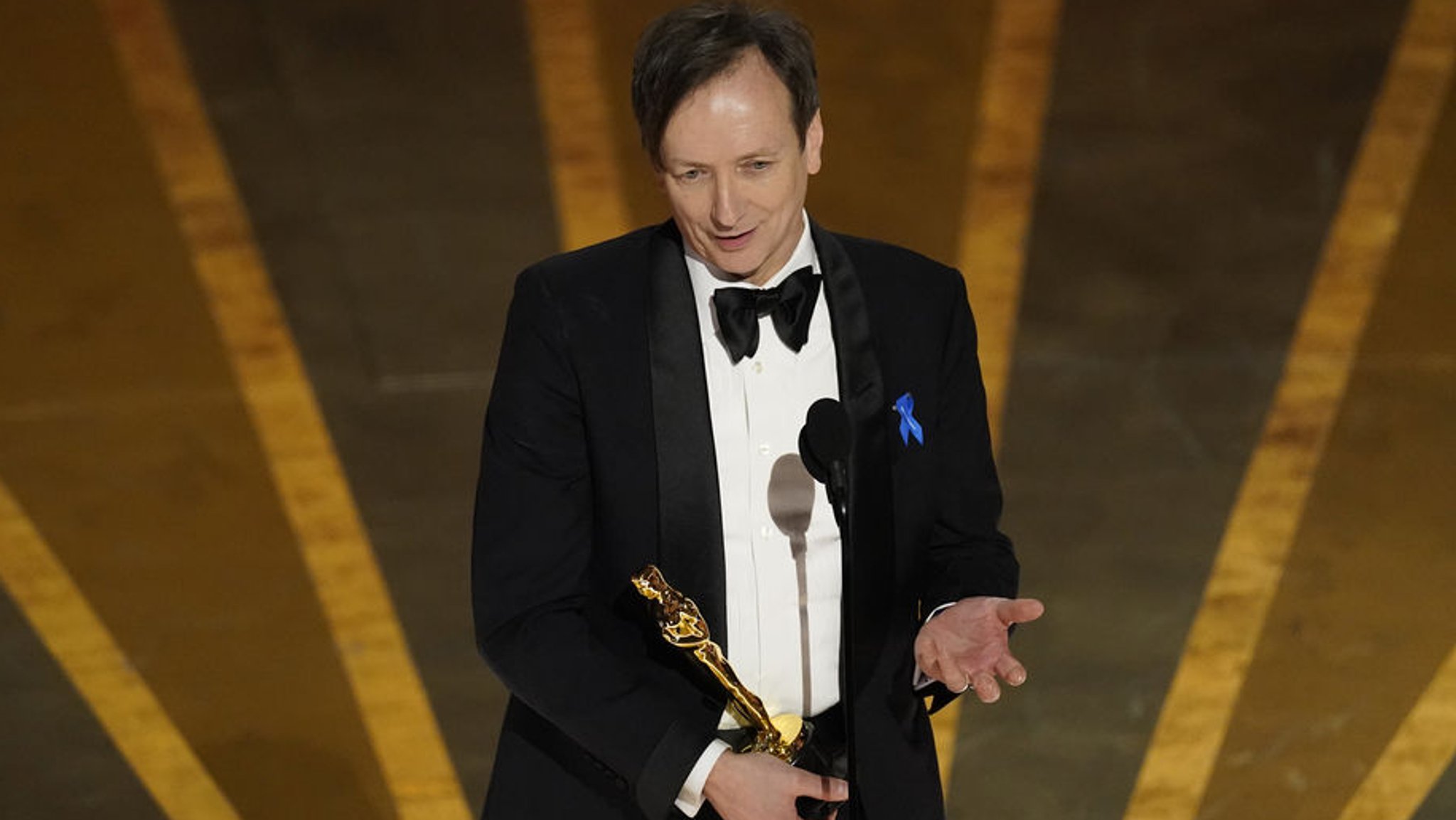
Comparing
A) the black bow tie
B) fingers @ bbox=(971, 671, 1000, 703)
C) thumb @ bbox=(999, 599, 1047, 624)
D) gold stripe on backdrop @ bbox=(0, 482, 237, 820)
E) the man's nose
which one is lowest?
gold stripe on backdrop @ bbox=(0, 482, 237, 820)

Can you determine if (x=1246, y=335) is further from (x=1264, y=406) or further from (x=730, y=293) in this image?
(x=730, y=293)

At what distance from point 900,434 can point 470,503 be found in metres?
2.18

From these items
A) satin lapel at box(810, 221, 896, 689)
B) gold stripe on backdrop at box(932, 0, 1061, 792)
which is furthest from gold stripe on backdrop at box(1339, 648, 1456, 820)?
satin lapel at box(810, 221, 896, 689)

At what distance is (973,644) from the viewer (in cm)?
172

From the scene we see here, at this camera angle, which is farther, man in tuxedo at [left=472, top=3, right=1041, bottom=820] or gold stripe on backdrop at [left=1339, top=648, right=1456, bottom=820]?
gold stripe on backdrop at [left=1339, top=648, right=1456, bottom=820]

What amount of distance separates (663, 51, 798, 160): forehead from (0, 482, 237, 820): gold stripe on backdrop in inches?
79.3

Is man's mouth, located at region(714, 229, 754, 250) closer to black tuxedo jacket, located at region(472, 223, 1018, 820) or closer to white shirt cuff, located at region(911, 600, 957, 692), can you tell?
black tuxedo jacket, located at region(472, 223, 1018, 820)

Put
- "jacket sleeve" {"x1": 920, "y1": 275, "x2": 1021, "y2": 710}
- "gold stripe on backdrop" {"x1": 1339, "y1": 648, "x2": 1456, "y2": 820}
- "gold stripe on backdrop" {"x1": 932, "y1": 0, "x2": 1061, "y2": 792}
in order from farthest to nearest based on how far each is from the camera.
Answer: "gold stripe on backdrop" {"x1": 932, "y1": 0, "x2": 1061, "y2": 792} < "gold stripe on backdrop" {"x1": 1339, "y1": 648, "x2": 1456, "y2": 820} < "jacket sleeve" {"x1": 920, "y1": 275, "x2": 1021, "y2": 710}

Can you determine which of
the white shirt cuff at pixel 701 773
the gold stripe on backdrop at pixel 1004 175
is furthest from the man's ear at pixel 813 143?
the gold stripe on backdrop at pixel 1004 175

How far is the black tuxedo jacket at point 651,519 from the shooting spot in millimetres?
1749

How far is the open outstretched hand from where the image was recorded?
5.52 feet

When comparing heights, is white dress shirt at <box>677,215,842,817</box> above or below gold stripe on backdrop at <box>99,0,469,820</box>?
above

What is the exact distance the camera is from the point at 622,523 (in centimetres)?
178

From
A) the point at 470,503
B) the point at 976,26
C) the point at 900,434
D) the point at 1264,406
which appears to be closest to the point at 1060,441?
the point at 1264,406
